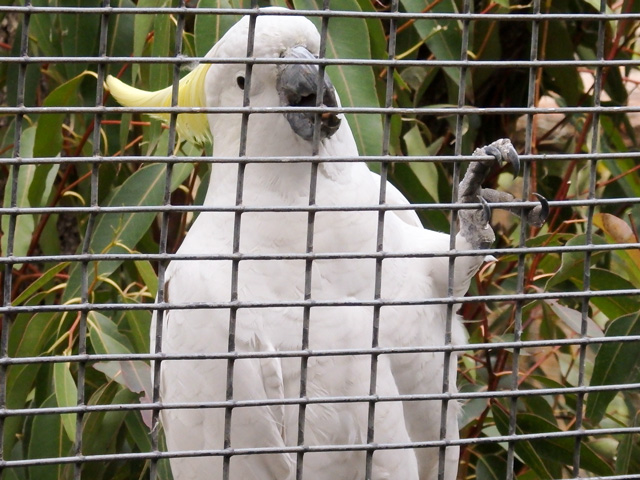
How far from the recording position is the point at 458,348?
3.13 feet

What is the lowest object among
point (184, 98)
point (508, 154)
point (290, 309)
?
point (290, 309)

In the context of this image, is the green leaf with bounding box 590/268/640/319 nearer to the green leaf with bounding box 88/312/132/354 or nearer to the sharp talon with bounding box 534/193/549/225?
the sharp talon with bounding box 534/193/549/225

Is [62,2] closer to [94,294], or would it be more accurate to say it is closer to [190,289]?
[94,294]

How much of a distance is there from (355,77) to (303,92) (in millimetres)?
164

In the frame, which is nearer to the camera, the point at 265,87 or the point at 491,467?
the point at 265,87

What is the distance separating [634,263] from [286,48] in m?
0.74

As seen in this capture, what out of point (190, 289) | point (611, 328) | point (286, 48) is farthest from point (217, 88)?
point (611, 328)

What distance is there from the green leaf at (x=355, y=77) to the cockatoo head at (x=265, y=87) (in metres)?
0.06

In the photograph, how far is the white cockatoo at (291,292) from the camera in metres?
1.31

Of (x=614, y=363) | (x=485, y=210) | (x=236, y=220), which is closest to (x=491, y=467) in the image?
(x=614, y=363)

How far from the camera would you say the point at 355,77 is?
1.39 m

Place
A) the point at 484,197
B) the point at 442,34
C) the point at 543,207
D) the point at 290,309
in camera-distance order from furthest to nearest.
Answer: the point at 442,34 → the point at 290,309 → the point at 484,197 → the point at 543,207

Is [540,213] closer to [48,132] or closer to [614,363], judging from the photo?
[614,363]

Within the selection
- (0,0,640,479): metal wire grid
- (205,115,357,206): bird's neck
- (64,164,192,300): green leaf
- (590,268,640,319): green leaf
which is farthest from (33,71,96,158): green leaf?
(590,268,640,319): green leaf
